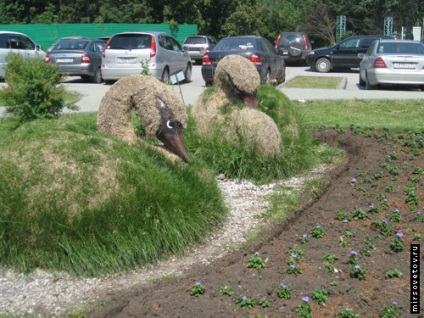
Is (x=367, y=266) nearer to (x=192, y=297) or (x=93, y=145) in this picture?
(x=192, y=297)

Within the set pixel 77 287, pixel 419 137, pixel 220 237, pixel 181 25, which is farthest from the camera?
pixel 181 25

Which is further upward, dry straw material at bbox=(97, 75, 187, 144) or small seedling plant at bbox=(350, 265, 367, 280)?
dry straw material at bbox=(97, 75, 187, 144)

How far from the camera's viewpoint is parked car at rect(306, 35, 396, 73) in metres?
27.2

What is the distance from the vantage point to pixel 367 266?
179 inches

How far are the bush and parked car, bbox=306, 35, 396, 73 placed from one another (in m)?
21.3

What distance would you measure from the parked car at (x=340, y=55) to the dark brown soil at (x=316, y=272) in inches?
831

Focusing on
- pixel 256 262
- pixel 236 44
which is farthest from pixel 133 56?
pixel 256 262

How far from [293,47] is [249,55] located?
49.9 feet

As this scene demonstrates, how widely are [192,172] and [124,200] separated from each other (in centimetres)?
103

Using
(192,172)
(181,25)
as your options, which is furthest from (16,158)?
(181,25)

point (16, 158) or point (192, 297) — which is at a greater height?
point (16, 158)

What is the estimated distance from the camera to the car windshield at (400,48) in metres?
18.5

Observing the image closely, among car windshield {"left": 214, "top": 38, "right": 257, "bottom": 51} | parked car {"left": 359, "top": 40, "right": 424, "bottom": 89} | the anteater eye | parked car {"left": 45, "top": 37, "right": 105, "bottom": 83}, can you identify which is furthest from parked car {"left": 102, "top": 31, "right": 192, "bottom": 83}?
the anteater eye

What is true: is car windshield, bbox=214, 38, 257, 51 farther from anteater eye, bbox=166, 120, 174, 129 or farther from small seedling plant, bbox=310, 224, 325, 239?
small seedling plant, bbox=310, 224, 325, 239
